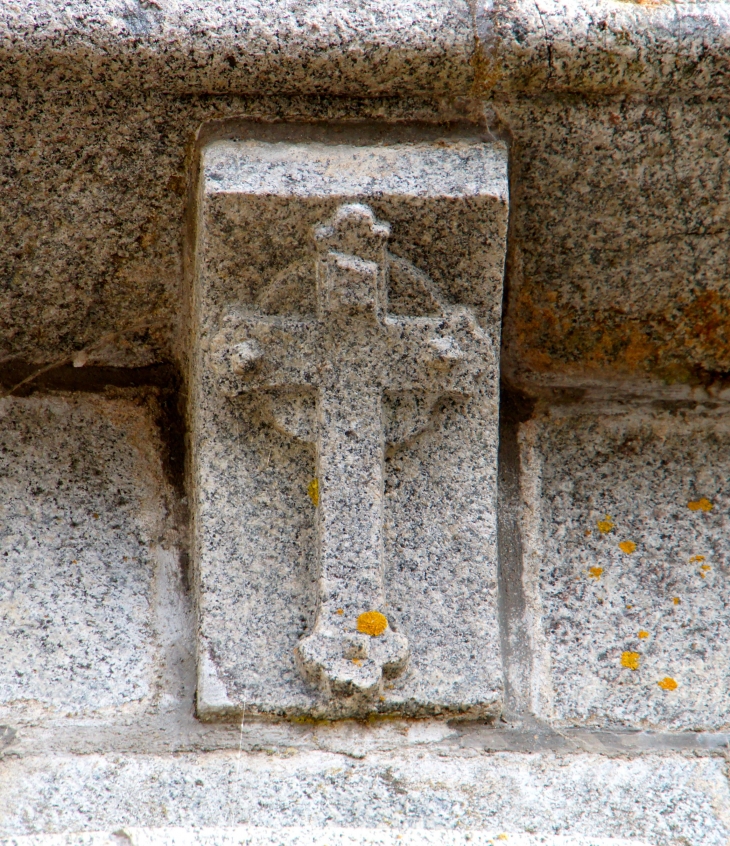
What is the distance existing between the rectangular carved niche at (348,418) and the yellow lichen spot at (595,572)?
7.1 inches

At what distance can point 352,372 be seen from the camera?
1.17m

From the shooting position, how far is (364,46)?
3.68 feet

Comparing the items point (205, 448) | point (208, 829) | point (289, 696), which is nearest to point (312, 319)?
point (205, 448)

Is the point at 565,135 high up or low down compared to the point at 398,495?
up

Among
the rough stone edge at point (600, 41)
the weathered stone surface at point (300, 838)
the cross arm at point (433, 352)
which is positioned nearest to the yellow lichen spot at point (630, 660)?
the weathered stone surface at point (300, 838)

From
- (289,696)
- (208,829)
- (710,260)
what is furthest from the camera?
(710,260)

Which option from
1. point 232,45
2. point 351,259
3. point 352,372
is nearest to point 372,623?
point 352,372

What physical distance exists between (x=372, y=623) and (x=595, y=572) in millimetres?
347

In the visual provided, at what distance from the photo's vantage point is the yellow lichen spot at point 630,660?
4.00 ft

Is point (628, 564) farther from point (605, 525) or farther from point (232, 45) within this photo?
point (232, 45)

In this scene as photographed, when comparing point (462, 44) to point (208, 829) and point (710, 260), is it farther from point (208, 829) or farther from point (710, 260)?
point (208, 829)

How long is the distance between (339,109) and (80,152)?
12.7 inches

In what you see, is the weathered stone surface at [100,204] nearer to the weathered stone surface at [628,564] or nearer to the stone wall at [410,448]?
the stone wall at [410,448]

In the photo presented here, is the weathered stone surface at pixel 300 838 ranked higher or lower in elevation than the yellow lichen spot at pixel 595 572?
lower
